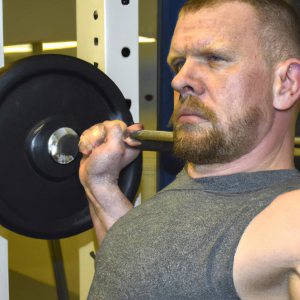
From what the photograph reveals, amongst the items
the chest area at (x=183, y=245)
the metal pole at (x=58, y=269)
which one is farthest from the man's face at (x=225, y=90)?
the metal pole at (x=58, y=269)

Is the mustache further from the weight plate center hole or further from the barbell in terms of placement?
the weight plate center hole

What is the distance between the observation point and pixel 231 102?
0.87m

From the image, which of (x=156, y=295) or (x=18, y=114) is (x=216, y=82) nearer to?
(x=156, y=295)

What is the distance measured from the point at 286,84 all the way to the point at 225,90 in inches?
6.3

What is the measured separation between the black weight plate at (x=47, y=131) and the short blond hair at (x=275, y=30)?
531mm

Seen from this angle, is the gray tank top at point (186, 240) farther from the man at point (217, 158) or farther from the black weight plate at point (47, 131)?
the black weight plate at point (47, 131)

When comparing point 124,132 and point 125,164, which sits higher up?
point 124,132

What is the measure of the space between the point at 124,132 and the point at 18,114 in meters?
0.35

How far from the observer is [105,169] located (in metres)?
1.13

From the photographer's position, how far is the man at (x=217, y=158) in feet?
2.28

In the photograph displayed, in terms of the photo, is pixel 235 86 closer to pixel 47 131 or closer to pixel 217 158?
pixel 217 158

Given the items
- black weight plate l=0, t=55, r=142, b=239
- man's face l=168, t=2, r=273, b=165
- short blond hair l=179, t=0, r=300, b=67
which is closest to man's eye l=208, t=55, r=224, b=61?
man's face l=168, t=2, r=273, b=165

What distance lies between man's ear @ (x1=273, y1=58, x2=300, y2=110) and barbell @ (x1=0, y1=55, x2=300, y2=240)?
11.4 inches

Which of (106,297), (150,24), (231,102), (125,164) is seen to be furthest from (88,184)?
(150,24)
